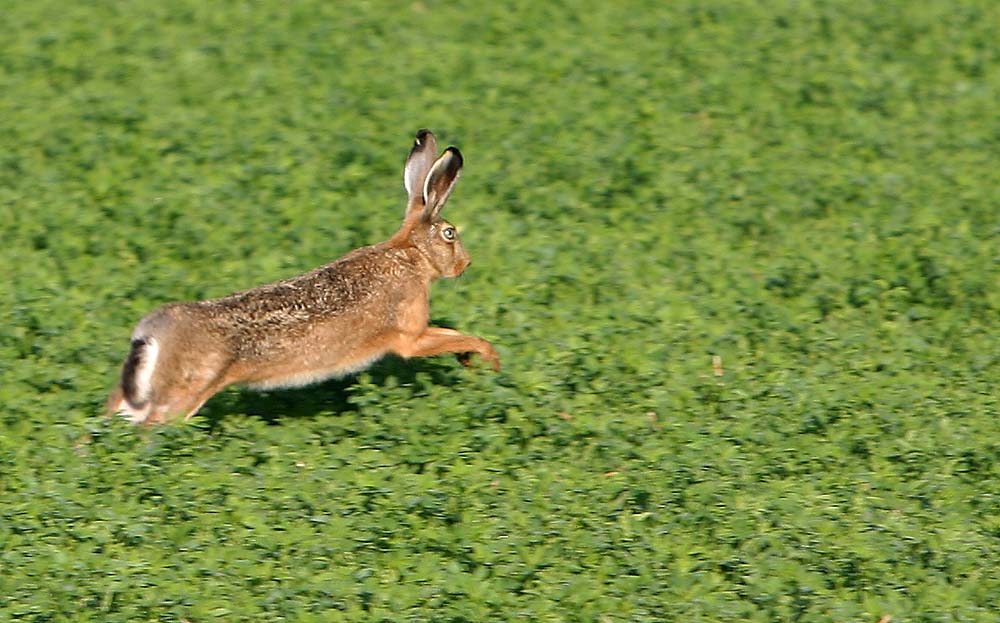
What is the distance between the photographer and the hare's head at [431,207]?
877cm

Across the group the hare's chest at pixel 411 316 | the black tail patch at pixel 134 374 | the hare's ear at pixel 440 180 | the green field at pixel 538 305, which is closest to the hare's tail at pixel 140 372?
the black tail patch at pixel 134 374

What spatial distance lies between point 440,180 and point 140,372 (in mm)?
2167

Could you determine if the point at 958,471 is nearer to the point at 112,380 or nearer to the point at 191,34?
the point at 112,380

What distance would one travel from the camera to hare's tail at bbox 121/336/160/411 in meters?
7.59

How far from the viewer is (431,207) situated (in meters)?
8.88

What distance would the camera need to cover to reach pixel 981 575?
22.0 feet

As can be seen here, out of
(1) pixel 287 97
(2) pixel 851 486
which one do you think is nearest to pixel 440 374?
(2) pixel 851 486

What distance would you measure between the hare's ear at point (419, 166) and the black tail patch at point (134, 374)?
206 cm

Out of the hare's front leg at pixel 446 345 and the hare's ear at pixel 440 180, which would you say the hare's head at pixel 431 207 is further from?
the hare's front leg at pixel 446 345

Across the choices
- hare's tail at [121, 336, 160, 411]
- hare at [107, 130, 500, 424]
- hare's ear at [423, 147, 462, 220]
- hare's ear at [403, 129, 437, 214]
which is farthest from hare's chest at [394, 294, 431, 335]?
hare's tail at [121, 336, 160, 411]

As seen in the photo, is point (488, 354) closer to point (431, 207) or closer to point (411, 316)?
point (411, 316)

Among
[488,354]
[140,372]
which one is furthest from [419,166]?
[140,372]

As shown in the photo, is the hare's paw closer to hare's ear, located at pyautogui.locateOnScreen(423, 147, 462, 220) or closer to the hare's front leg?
the hare's front leg

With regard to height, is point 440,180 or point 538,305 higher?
point 440,180
